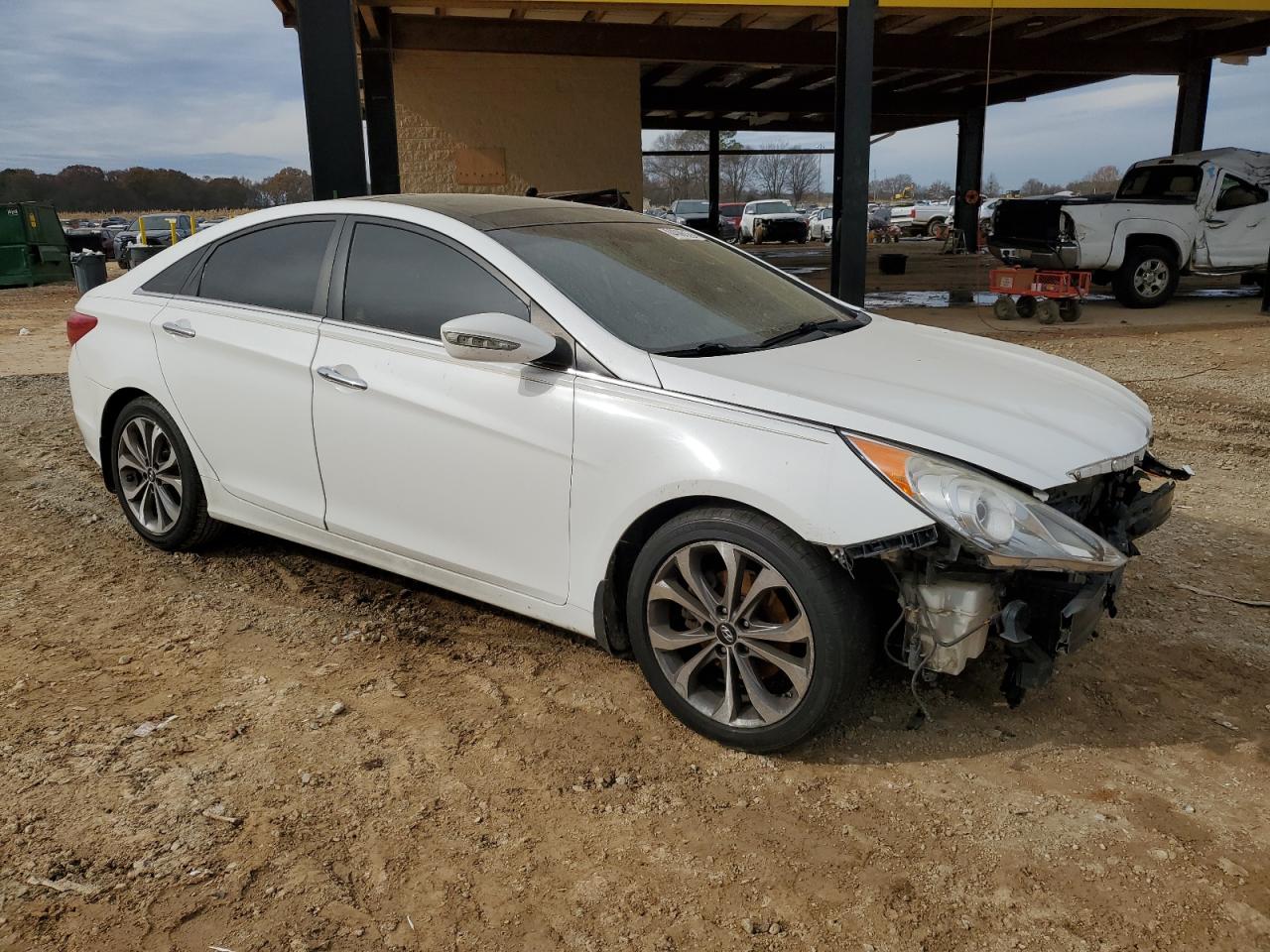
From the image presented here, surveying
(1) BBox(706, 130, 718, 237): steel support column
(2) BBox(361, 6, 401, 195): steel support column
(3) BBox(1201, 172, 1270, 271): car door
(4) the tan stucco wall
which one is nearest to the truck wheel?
(3) BBox(1201, 172, 1270, 271): car door

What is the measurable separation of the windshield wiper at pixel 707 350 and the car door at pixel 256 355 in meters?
1.45

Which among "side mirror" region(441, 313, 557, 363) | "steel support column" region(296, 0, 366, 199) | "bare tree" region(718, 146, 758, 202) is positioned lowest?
"side mirror" region(441, 313, 557, 363)

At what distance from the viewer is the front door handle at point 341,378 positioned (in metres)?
3.60

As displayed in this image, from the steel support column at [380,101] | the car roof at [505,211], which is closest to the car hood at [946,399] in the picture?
the car roof at [505,211]

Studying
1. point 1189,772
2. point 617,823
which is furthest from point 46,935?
point 1189,772

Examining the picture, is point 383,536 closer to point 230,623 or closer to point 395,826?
point 230,623

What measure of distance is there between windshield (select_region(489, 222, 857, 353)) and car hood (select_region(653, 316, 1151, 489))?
0.20 metres

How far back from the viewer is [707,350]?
3.26 metres

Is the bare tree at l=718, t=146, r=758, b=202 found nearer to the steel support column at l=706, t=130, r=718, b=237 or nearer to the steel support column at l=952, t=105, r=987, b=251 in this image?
the steel support column at l=706, t=130, r=718, b=237

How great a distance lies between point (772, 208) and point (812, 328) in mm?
32572

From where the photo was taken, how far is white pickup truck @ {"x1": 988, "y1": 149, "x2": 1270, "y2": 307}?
13.1 m

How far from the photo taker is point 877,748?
3.04 meters

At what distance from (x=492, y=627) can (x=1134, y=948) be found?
243 cm

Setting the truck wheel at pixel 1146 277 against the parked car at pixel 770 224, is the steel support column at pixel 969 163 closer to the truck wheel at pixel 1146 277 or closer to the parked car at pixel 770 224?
the parked car at pixel 770 224
